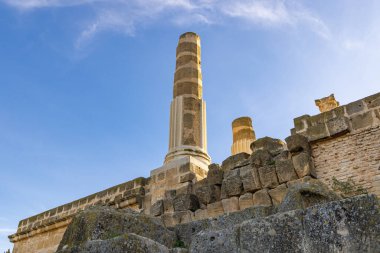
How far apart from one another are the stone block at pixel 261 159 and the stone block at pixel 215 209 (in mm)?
1013

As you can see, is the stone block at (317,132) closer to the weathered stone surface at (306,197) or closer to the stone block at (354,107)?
the stone block at (354,107)

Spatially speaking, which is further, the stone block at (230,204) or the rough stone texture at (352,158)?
the stone block at (230,204)

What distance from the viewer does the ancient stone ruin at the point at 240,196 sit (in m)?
2.49

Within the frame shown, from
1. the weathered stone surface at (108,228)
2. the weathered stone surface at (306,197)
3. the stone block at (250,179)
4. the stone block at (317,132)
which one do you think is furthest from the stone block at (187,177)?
the weathered stone surface at (306,197)

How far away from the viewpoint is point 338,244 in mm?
2314

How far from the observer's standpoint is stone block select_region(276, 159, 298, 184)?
6919mm

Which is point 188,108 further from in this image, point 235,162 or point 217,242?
point 217,242

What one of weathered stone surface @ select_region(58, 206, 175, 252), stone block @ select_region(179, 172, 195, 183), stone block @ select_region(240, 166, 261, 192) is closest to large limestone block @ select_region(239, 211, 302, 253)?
weathered stone surface @ select_region(58, 206, 175, 252)

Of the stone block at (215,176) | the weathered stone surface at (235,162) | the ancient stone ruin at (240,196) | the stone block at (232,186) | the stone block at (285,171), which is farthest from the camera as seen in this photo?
the stone block at (215,176)

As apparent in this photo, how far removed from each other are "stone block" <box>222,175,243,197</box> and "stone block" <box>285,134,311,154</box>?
1.16 m

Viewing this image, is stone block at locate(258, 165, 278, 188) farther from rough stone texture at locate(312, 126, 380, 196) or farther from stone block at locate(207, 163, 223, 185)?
stone block at locate(207, 163, 223, 185)

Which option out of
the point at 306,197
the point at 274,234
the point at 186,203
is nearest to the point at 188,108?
the point at 186,203

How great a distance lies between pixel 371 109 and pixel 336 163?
3.56 ft

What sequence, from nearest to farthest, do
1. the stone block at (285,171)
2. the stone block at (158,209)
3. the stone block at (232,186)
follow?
the stone block at (285,171) < the stone block at (232,186) < the stone block at (158,209)
